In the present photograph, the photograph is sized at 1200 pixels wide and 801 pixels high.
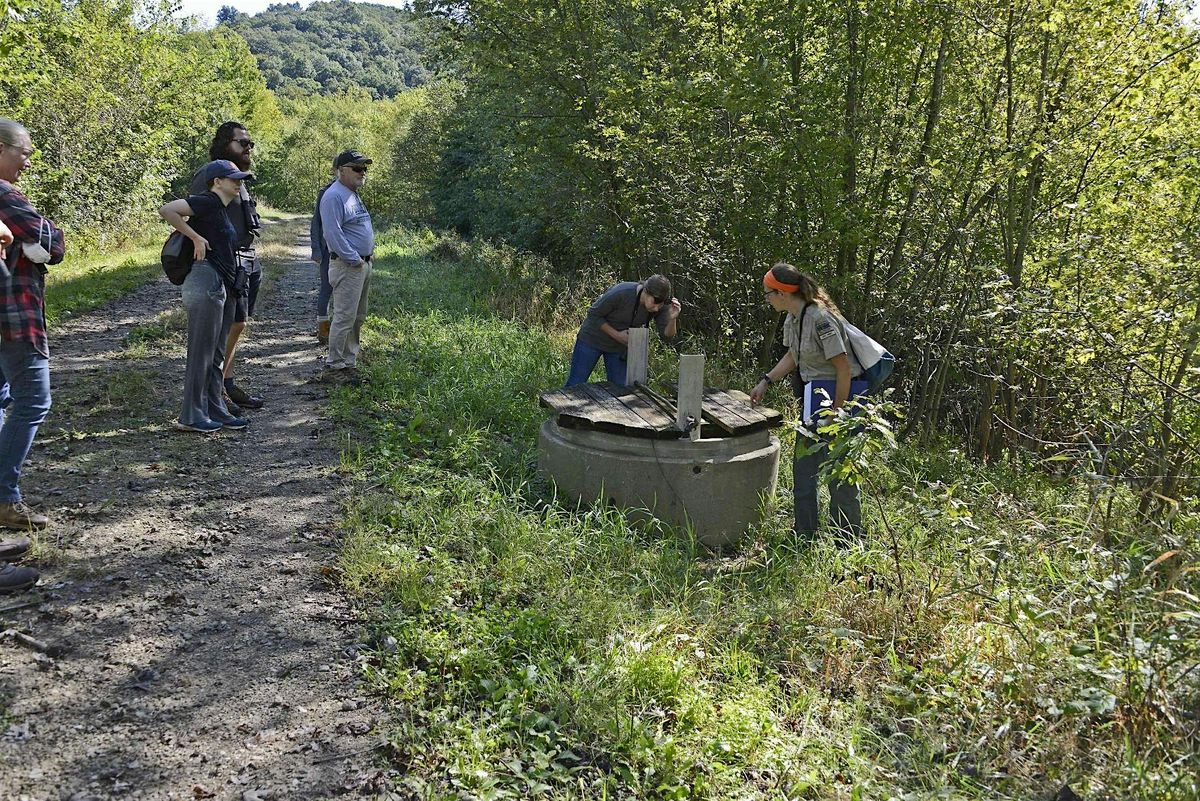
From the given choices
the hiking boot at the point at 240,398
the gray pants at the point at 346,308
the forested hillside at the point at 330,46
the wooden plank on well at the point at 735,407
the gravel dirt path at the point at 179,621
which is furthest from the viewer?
the forested hillside at the point at 330,46

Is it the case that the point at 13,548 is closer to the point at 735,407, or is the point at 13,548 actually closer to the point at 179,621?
the point at 179,621

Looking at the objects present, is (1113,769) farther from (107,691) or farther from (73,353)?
(73,353)

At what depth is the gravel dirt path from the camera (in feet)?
9.95

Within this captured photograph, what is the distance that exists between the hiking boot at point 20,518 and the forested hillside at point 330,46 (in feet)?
447

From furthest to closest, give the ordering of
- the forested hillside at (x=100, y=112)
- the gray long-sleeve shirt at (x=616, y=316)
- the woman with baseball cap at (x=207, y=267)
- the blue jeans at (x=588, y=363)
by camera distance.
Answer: the forested hillside at (x=100, y=112), the blue jeans at (x=588, y=363), the gray long-sleeve shirt at (x=616, y=316), the woman with baseball cap at (x=207, y=267)

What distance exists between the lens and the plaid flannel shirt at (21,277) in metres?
4.14

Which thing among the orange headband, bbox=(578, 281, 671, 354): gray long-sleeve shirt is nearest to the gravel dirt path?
bbox=(578, 281, 671, 354): gray long-sleeve shirt

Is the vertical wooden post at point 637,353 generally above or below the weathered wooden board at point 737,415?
above

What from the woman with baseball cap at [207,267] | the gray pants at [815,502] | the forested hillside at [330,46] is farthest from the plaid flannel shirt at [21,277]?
the forested hillside at [330,46]

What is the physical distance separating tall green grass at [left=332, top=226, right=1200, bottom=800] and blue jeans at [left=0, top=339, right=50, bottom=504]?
5.44ft

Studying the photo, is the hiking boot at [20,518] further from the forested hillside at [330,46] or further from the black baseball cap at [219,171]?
the forested hillside at [330,46]

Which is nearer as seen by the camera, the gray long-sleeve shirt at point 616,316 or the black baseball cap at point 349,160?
the gray long-sleeve shirt at point 616,316

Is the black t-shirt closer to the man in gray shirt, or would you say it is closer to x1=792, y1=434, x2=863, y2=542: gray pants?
the man in gray shirt

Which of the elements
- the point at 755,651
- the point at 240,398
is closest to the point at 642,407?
the point at 755,651
